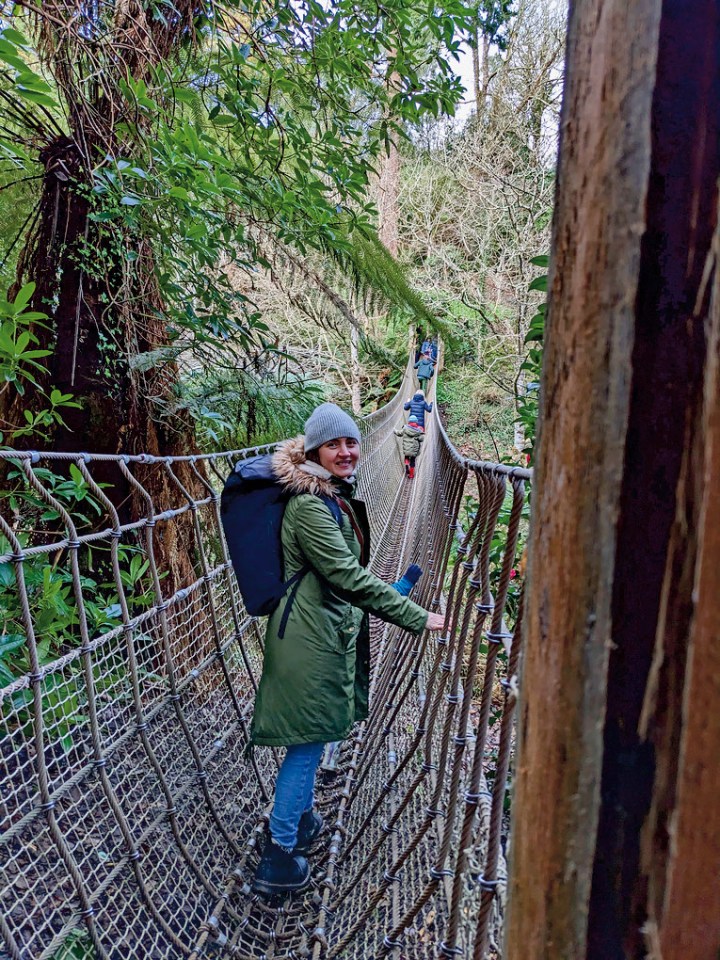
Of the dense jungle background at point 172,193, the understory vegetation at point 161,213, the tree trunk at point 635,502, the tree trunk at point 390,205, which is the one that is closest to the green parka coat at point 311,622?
the understory vegetation at point 161,213

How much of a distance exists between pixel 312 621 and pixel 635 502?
3.64 feet

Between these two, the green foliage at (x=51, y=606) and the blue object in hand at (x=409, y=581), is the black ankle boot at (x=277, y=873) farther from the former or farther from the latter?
→ the blue object in hand at (x=409, y=581)

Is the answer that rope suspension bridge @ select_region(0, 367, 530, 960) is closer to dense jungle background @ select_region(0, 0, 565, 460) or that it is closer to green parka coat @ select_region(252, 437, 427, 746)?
green parka coat @ select_region(252, 437, 427, 746)

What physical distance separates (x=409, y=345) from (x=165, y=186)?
8148 mm

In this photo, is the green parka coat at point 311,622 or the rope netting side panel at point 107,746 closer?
the rope netting side panel at point 107,746

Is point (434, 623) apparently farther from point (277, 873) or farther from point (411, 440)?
point (411, 440)

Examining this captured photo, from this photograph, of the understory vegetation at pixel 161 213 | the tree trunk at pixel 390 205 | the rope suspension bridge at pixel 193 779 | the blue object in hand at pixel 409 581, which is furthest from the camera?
the tree trunk at pixel 390 205

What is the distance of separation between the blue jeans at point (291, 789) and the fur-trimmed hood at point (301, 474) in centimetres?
61

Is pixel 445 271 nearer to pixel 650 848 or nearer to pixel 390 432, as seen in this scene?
pixel 390 432

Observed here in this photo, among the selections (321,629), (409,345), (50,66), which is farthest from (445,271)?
(321,629)

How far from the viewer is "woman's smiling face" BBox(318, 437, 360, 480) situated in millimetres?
1364

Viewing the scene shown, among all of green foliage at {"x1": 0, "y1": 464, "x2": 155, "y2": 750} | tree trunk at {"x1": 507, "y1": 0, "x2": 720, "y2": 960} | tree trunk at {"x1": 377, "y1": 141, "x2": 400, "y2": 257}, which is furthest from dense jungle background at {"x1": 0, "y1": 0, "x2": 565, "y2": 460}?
tree trunk at {"x1": 377, "y1": 141, "x2": 400, "y2": 257}

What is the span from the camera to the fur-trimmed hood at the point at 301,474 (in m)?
1.31

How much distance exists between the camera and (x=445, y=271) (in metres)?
7.51
